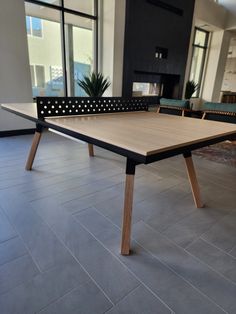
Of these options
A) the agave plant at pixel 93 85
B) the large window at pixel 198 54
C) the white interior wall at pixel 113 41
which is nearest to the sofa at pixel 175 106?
the agave plant at pixel 93 85

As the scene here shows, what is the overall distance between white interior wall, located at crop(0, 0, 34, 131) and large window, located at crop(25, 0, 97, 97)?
1.25 ft

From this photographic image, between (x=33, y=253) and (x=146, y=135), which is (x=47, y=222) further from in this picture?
(x=146, y=135)

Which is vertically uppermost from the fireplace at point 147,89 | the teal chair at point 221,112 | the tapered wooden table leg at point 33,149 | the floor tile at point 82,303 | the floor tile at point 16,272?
the fireplace at point 147,89

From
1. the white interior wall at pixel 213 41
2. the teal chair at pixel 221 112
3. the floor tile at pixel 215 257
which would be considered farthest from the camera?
the white interior wall at pixel 213 41

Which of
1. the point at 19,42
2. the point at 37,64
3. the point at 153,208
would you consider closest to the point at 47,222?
the point at 153,208

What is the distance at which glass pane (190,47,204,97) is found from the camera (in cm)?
663

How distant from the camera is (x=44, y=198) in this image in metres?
1.68

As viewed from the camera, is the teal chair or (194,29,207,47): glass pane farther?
(194,29,207,47): glass pane

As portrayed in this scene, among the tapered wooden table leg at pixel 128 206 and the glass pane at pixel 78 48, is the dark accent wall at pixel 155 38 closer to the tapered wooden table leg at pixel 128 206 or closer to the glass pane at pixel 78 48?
the glass pane at pixel 78 48

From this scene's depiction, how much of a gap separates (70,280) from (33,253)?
0.93ft

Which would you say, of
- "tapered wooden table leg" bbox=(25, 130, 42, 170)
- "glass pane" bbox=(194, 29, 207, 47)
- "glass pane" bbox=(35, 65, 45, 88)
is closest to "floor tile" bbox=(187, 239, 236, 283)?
"tapered wooden table leg" bbox=(25, 130, 42, 170)

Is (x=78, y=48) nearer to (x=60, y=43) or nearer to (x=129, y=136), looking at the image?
(x=60, y=43)

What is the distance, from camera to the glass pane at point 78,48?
397cm

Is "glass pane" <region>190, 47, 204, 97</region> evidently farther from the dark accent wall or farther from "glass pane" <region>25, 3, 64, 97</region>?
"glass pane" <region>25, 3, 64, 97</region>
